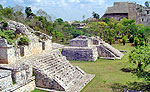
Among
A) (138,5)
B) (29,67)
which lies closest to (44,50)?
(29,67)

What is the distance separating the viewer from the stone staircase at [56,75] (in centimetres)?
1063

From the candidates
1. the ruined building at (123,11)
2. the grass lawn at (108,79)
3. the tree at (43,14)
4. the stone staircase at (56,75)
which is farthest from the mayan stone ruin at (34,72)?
the ruined building at (123,11)

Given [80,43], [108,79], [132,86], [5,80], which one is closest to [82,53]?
[80,43]

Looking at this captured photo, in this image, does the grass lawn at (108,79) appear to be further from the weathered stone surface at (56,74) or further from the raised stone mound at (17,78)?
the raised stone mound at (17,78)

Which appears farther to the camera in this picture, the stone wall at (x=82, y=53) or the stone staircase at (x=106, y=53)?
the stone staircase at (x=106, y=53)

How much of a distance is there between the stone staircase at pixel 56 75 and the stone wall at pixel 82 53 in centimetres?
661

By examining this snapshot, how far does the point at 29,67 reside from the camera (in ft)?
34.2

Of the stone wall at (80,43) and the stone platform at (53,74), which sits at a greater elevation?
the stone wall at (80,43)

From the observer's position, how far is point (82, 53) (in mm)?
20562

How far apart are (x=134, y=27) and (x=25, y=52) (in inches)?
1160

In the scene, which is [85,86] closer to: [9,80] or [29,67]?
[29,67]

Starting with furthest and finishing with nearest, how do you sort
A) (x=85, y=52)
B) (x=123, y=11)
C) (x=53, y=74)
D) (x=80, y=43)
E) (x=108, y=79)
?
(x=123, y=11) → (x=80, y=43) → (x=85, y=52) → (x=108, y=79) → (x=53, y=74)

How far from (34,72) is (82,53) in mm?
10434

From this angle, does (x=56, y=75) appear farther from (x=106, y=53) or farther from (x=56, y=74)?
(x=106, y=53)
